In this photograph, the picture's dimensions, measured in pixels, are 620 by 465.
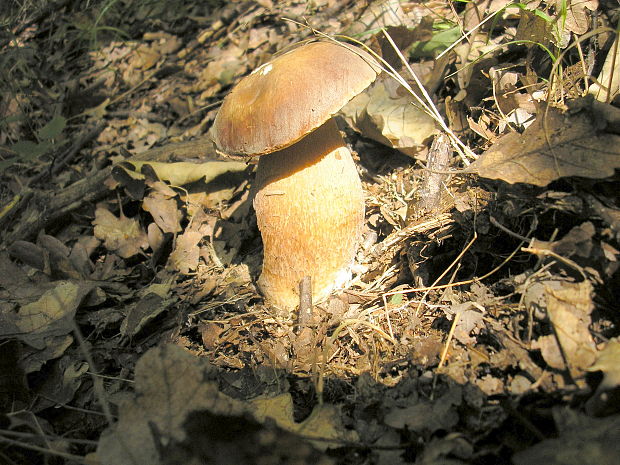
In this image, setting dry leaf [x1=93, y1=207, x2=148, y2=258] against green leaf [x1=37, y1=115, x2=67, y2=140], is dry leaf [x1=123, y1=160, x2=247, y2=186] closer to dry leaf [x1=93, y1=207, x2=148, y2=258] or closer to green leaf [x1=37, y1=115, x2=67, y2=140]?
dry leaf [x1=93, y1=207, x2=148, y2=258]

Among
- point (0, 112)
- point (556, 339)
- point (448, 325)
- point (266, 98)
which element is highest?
point (0, 112)

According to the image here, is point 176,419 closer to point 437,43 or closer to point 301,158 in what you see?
point 301,158

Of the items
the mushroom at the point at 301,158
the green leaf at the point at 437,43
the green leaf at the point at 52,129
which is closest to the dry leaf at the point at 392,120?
the green leaf at the point at 437,43

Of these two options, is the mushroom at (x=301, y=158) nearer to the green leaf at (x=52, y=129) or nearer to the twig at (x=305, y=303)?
the twig at (x=305, y=303)

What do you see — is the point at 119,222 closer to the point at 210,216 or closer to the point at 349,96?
the point at 210,216

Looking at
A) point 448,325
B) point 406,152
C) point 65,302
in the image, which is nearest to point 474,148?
point 406,152

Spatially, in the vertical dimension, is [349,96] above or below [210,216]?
above
